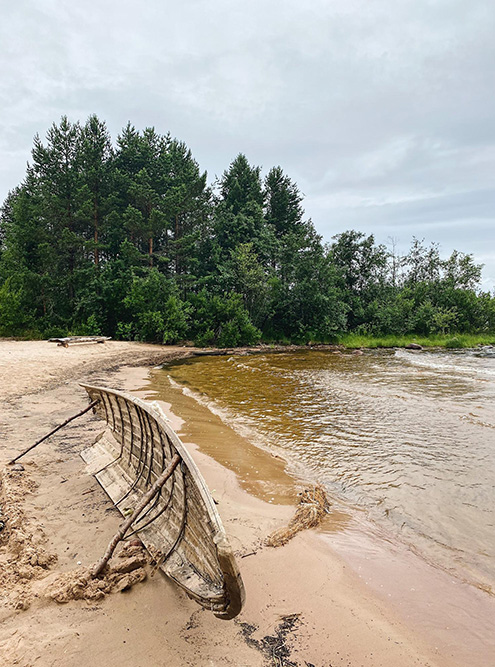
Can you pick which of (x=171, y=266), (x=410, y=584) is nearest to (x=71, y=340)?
(x=171, y=266)

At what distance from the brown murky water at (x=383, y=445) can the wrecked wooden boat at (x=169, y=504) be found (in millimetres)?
1750

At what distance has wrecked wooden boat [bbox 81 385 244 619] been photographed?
6.85ft

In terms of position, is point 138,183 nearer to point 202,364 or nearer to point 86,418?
point 202,364

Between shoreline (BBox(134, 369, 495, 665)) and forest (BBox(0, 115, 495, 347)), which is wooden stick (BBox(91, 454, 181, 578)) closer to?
shoreline (BBox(134, 369, 495, 665))

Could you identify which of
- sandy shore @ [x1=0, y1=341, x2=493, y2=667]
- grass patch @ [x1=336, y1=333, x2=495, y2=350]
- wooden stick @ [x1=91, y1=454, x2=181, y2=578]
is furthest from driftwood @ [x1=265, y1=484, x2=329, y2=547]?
grass patch @ [x1=336, y1=333, x2=495, y2=350]

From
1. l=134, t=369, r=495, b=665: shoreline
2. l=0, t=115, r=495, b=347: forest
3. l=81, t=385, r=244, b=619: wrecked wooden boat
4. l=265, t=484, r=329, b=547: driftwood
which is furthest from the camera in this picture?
l=0, t=115, r=495, b=347: forest

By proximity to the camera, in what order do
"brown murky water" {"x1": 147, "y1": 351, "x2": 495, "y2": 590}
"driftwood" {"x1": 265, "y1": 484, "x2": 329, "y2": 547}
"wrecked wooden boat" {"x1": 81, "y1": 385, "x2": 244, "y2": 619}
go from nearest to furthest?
"wrecked wooden boat" {"x1": 81, "y1": 385, "x2": 244, "y2": 619}
"driftwood" {"x1": 265, "y1": 484, "x2": 329, "y2": 547}
"brown murky water" {"x1": 147, "y1": 351, "x2": 495, "y2": 590}

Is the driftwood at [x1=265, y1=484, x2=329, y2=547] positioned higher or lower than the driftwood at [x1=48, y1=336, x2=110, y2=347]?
lower

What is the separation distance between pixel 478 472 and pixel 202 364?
13.7 m

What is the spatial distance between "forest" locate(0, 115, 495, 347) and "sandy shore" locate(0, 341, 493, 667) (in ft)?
69.3

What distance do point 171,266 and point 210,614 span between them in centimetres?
2974

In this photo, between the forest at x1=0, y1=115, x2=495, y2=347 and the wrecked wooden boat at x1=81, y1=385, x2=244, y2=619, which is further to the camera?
the forest at x1=0, y1=115, x2=495, y2=347

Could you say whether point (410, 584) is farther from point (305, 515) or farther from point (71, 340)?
point (71, 340)

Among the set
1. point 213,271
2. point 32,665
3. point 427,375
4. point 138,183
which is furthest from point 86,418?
point 138,183
